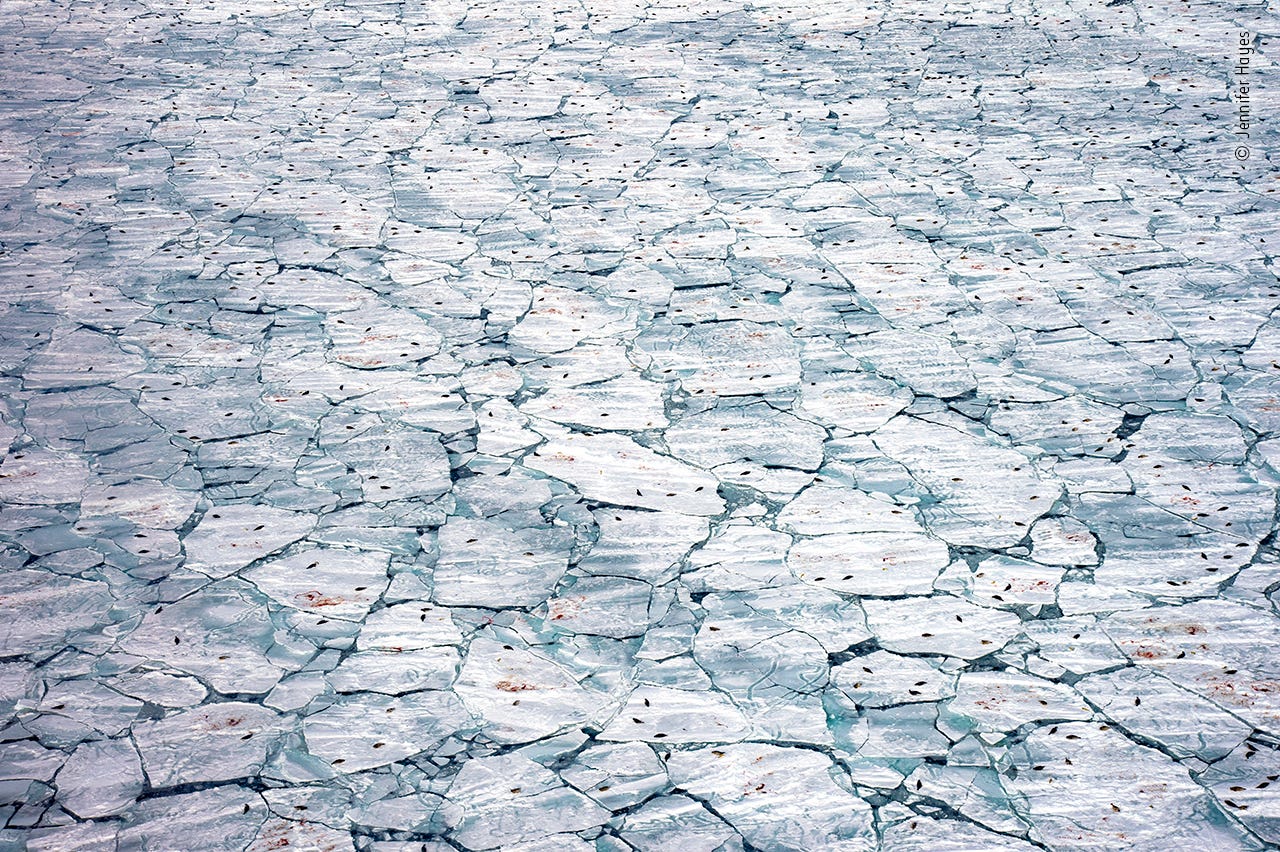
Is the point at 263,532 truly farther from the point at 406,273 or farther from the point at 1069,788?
the point at 1069,788

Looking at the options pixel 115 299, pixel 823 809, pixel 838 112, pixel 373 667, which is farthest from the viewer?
pixel 838 112

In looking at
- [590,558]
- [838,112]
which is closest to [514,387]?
[590,558]

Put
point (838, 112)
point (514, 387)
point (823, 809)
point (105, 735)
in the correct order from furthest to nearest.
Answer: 1. point (838, 112)
2. point (514, 387)
3. point (105, 735)
4. point (823, 809)

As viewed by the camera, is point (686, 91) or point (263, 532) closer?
point (263, 532)

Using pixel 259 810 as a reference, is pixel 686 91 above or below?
above

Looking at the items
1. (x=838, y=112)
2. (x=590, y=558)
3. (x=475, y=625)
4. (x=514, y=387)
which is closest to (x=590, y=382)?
(x=514, y=387)

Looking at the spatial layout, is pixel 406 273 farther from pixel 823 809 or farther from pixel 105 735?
pixel 823 809
